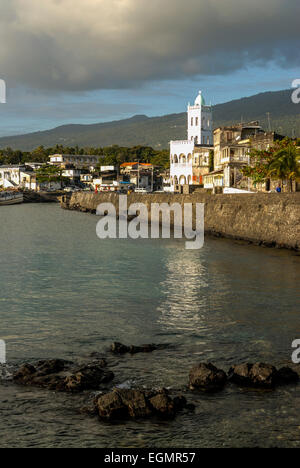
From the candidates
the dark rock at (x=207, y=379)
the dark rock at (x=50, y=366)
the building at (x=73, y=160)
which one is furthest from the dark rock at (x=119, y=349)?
the building at (x=73, y=160)

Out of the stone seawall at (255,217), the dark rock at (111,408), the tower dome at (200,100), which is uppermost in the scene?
the tower dome at (200,100)

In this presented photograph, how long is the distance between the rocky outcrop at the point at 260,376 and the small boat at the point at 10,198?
112486mm

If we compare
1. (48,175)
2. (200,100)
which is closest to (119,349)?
(200,100)

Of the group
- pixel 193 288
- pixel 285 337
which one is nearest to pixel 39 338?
pixel 285 337

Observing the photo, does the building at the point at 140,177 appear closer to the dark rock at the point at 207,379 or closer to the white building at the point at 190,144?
the white building at the point at 190,144

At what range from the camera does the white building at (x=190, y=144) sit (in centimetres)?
10088

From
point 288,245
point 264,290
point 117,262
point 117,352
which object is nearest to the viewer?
point 117,352

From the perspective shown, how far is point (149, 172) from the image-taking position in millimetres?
147250

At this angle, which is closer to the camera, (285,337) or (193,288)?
(285,337)

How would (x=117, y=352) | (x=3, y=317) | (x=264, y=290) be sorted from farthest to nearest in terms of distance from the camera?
1. (x=264, y=290)
2. (x=3, y=317)
3. (x=117, y=352)

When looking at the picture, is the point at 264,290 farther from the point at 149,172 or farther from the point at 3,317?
the point at 149,172

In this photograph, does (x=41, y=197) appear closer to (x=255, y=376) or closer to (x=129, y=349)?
(x=129, y=349)

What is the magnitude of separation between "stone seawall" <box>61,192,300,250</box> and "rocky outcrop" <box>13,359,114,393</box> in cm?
2663
